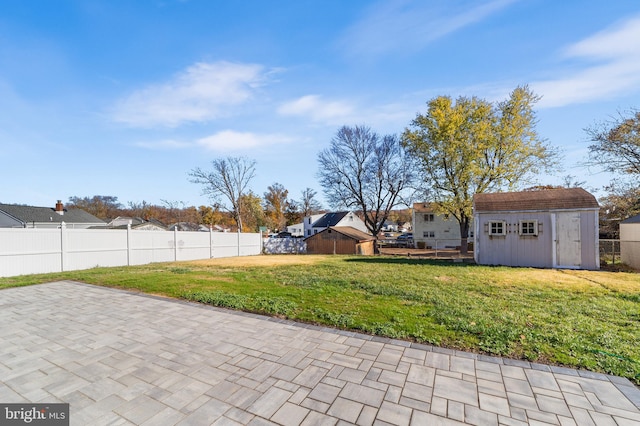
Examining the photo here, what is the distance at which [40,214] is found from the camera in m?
26.3

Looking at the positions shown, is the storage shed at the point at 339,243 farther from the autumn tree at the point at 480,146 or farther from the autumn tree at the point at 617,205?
the autumn tree at the point at 617,205

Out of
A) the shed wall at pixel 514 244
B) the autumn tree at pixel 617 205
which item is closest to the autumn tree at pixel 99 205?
the shed wall at pixel 514 244

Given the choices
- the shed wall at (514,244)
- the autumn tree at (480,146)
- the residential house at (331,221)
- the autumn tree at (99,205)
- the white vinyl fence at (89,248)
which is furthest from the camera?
the autumn tree at (99,205)

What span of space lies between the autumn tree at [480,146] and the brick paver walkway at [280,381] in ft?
61.3

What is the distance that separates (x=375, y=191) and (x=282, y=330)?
24177 mm

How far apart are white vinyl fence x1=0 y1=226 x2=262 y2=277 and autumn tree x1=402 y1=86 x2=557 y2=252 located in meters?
17.3

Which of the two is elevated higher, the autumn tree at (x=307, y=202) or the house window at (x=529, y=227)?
the autumn tree at (x=307, y=202)

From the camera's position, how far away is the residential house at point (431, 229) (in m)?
30.2

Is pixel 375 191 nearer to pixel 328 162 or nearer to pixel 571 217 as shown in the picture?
pixel 328 162

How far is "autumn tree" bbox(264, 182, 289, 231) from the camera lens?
53.9m

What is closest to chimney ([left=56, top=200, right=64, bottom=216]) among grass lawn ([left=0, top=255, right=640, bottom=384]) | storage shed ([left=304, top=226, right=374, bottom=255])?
storage shed ([left=304, top=226, right=374, bottom=255])

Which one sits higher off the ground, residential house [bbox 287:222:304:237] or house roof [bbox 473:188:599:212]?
house roof [bbox 473:188:599:212]

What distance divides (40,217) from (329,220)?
102 ft

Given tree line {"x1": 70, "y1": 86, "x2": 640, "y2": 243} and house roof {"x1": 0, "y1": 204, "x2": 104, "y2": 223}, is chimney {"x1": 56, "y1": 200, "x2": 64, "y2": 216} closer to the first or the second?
house roof {"x1": 0, "y1": 204, "x2": 104, "y2": 223}
